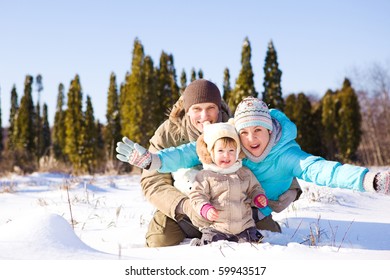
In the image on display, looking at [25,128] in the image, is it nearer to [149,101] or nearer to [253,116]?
[149,101]

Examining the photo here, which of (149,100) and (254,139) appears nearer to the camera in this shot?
(254,139)

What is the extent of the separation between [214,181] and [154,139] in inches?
35.5

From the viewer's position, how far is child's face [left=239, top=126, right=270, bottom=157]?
2.80 m

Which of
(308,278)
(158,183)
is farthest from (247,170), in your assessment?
(308,278)

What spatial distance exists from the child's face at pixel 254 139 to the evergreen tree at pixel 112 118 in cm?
2578

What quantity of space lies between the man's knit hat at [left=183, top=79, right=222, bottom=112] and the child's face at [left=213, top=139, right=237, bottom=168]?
63 cm

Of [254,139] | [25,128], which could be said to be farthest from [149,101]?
[254,139]

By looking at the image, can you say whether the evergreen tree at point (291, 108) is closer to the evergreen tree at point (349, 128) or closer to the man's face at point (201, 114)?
the evergreen tree at point (349, 128)

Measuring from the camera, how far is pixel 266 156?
9.52 feet

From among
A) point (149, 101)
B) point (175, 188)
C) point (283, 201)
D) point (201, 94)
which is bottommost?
point (283, 201)

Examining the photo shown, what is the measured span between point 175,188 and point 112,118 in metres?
30.8

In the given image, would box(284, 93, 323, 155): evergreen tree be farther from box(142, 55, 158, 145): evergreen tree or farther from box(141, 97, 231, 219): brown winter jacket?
box(141, 97, 231, 219): brown winter jacket

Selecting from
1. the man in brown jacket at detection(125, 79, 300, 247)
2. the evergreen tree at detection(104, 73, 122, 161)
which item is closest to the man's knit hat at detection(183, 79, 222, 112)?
the man in brown jacket at detection(125, 79, 300, 247)

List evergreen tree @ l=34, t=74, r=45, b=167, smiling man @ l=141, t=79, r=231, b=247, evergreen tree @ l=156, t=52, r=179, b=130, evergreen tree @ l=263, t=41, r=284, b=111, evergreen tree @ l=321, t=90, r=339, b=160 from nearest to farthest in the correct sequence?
smiling man @ l=141, t=79, r=231, b=247 < evergreen tree @ l=263, t=41, r=284, b=111 < evergreen tree @ l=321, t=90, r=339, b=160 < evergreen tree @ l=156, t=52, r=179, b=130 < evergreen tree @ l=34, t=74, r=45, b=167
